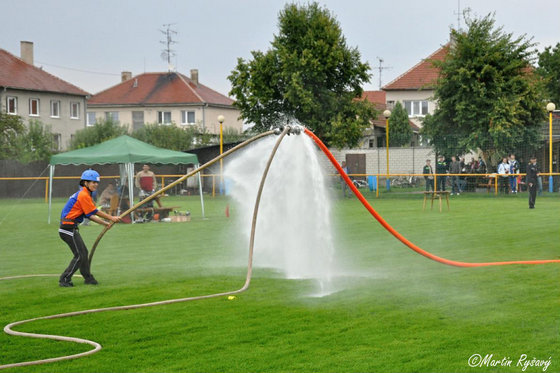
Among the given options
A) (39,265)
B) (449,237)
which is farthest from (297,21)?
(39,265)

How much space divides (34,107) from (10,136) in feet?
52.4

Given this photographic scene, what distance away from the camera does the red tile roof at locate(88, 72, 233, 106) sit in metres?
80.8

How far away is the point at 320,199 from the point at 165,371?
5230mm

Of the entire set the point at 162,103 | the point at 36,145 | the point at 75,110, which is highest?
the point at 162,103

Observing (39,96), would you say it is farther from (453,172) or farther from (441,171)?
(453,172)

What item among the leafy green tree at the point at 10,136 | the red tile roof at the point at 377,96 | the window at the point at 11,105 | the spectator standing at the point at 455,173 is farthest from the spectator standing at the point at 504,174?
the red tile roof at the point at 377,96

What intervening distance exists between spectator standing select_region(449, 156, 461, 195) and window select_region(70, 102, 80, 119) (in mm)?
42908

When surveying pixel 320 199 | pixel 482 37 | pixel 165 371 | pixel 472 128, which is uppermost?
pixel 482 37

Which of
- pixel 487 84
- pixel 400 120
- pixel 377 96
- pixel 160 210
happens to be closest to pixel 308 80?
pixel 487 84

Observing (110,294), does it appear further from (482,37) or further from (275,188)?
(482,37)

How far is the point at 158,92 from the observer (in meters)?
82.3

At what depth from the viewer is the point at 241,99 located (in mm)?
44938

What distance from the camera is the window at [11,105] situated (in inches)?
2491

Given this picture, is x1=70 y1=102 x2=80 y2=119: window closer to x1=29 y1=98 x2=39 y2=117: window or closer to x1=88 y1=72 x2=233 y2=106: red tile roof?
x1=29 y1=98 x2=39 y2=117: window
